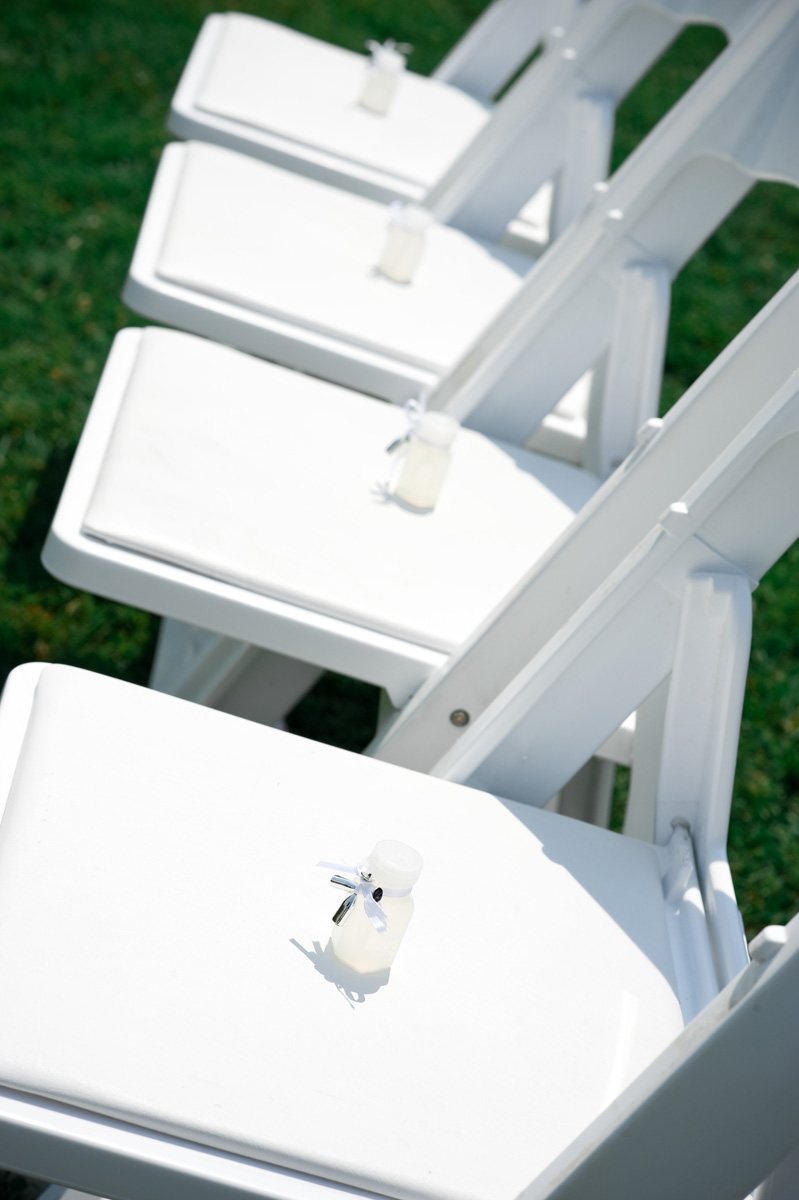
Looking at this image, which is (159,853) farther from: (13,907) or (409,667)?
(409,667)

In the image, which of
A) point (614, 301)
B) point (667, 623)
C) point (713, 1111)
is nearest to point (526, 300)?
point (614, 301)

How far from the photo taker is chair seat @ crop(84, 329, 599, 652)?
4.09 feet

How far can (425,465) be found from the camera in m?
1.44

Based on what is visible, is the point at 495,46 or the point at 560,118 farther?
the point at 495,46

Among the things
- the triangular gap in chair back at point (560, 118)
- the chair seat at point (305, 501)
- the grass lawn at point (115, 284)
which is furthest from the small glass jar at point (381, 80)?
the chair seat at point (305, 501)

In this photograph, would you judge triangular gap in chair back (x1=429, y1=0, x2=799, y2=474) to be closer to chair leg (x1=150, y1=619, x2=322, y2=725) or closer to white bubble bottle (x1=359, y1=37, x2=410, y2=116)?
chair leg (x1=150, y1=619, x2=322, y2=725)

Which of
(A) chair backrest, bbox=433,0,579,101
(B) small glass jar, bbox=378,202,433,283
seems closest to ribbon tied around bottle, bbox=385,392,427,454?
(B) small glass jar, bbox=378,202,433,283

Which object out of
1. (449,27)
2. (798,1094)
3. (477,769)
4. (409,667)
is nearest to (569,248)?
(409,667)

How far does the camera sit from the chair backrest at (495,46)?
3.04 meters

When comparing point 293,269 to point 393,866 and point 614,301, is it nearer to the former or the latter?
point 614,301

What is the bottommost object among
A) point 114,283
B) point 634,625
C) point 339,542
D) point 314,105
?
point 114,283

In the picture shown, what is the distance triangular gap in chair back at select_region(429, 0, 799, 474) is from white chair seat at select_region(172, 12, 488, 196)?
77 centimetres

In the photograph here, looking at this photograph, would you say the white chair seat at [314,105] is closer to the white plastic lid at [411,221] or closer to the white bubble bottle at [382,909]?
the white plastic lid at [411,221]

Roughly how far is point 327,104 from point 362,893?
209cm
